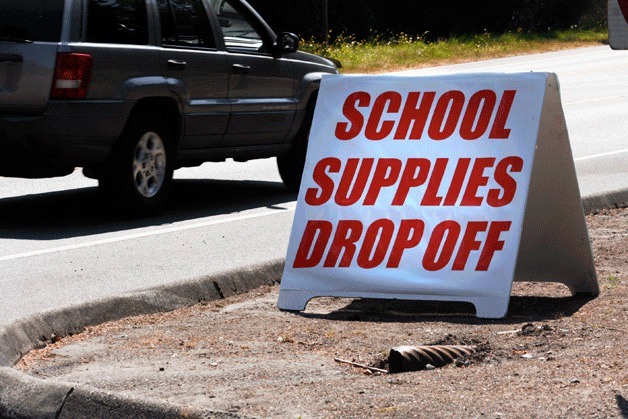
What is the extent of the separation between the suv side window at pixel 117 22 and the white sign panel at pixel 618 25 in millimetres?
5394

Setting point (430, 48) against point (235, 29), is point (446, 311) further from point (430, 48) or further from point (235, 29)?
point (430, 48)

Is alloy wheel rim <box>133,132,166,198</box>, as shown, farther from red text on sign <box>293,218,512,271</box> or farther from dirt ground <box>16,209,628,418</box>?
red text on sign <box>293,218,512,271</box>

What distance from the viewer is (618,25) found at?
543 centimetres

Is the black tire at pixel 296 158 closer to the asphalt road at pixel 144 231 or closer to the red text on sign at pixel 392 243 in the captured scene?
the asphalt road at pixel 144 231

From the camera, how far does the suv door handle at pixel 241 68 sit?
37.2 feet

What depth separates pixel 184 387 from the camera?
531cm

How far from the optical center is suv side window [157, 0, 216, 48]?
35.6ft

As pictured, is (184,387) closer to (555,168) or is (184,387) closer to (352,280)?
(352,280)

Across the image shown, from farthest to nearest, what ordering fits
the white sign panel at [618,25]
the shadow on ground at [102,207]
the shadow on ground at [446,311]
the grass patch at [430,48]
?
the grass patch at [430,48]
the shadow on ground at [102,207]
the shadow on ground at [446,311]
the white sign panel at [618,25]

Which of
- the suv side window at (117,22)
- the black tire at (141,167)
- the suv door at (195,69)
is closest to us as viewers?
the suv side window at (117,22)

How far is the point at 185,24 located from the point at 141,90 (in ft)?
3.28

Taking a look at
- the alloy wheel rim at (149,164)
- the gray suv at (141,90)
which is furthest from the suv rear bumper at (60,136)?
the alloy wheel rim at (149,164)

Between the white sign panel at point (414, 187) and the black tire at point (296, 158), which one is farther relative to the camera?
the black tire at point (296, 158)

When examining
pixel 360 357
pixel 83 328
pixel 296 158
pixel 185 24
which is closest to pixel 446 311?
Result: pixel 360 357
